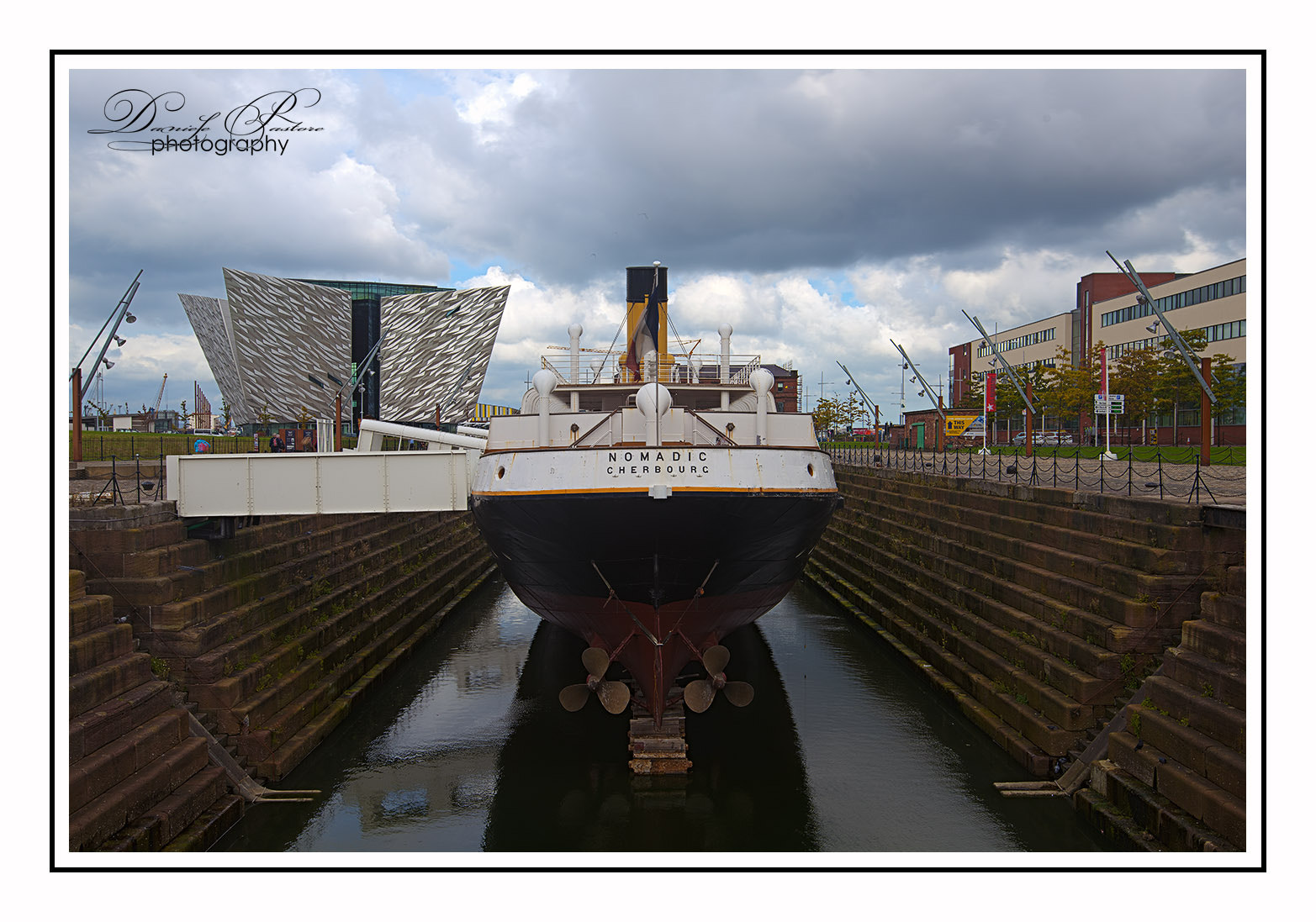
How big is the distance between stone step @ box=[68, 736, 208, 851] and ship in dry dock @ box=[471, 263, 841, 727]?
5472 mm

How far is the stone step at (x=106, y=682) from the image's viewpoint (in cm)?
953

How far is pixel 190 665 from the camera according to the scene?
11.9 m

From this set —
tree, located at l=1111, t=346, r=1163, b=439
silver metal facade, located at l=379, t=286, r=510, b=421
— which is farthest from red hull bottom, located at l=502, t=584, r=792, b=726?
silver metal facade, located at l=379, t=286, r=510, b=421

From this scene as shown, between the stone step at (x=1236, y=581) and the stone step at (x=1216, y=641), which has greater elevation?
the stone step at (x=1236, y=581)

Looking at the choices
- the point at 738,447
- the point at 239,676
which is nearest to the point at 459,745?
the point at 239,676

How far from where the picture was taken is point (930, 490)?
2562 cm

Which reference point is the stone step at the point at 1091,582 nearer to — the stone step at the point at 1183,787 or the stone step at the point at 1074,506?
the stone step at the point at 1074,506

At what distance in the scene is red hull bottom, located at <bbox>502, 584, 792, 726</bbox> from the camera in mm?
13625

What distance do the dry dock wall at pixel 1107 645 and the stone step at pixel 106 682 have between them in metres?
13.2

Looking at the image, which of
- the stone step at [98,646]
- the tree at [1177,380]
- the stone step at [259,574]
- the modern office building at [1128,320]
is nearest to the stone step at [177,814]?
the stone step at [98,646]

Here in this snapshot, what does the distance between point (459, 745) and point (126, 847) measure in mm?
6348

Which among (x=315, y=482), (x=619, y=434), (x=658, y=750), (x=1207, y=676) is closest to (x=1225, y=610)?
(x=1207, y=676)

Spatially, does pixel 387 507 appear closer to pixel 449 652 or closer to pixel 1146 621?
pixel 449 652

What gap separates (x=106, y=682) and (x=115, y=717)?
537mm
